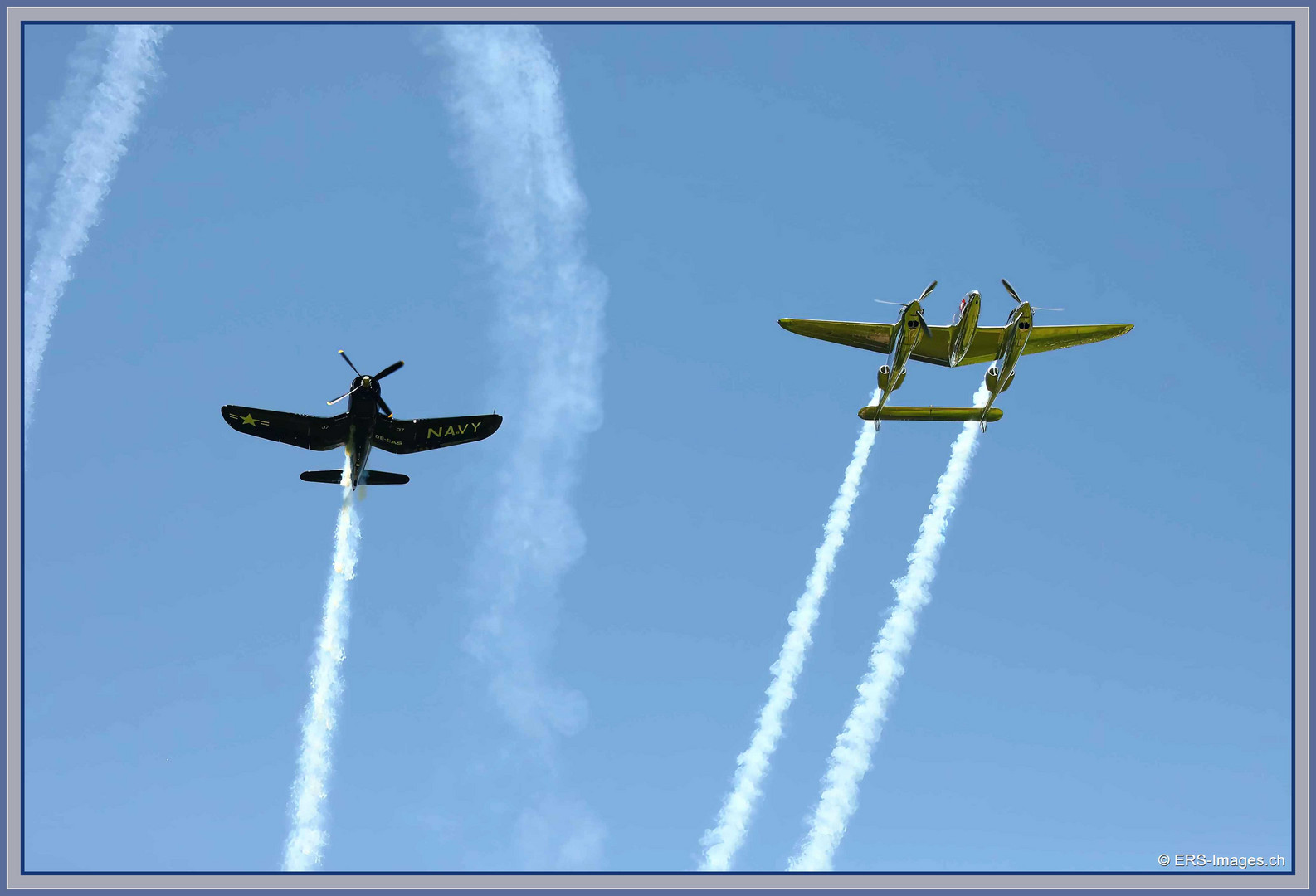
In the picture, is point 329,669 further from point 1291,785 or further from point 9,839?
point 1291,785

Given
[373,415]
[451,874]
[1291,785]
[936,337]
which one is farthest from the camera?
[936,337]

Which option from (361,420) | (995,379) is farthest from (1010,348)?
(361,420)

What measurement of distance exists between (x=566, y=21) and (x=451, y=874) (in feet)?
124

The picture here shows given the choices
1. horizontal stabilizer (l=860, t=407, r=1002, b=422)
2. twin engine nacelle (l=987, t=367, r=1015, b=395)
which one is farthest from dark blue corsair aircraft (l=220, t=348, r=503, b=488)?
twin engine nacelle (l=987, t=367, r=1015, b=395)

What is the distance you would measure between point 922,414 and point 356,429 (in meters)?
32.4

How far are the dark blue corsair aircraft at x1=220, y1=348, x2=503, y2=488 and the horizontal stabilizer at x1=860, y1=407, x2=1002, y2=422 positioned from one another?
74.0ft

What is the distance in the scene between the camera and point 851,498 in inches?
3167

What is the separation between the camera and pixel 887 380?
7394 centimetres

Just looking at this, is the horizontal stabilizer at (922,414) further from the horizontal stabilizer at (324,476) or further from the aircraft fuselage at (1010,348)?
the horizontal stabilizer at (324,476)

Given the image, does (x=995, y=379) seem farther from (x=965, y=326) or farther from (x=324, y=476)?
(x=324, y=476)

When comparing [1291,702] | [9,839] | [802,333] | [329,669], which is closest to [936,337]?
Result: [802,333]

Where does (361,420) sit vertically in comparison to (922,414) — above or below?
below

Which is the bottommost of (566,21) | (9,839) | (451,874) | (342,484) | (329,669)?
(451,874)

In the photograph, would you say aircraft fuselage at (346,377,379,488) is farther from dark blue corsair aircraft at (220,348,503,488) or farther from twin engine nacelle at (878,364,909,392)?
twin engine nacelle at (878,364,909,392)
